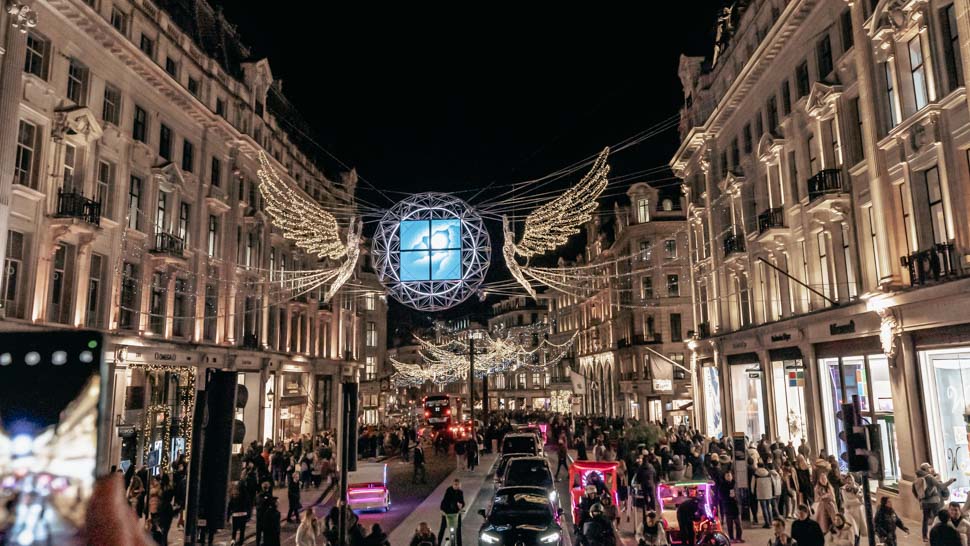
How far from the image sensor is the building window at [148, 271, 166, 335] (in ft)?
87.7

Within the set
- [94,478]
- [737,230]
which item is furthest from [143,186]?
[94,478]

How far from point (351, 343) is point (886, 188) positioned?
42.3 m

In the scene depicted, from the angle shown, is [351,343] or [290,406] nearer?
[290,406]

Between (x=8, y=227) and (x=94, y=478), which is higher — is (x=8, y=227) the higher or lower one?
the higher one

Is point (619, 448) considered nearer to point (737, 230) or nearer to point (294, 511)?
point (737, 230)

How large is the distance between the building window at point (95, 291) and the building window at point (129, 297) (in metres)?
1.06

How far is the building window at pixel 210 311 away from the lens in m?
30.7

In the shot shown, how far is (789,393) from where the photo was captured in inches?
986

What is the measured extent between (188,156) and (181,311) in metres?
7.34

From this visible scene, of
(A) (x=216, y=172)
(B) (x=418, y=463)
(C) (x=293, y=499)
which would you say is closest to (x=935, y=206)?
(C) (x=293, y=499)

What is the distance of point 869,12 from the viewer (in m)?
17.8

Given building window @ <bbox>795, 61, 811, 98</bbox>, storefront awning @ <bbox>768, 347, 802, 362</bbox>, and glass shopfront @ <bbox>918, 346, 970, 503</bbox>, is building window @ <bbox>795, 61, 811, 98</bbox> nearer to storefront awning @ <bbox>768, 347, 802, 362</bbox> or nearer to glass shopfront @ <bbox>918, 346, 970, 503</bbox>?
storefront awning @ <bbox>768, 347, 802, 362</bbox>

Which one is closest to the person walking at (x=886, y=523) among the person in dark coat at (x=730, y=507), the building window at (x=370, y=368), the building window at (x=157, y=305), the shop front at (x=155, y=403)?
the person in dark coat at (x=730, y=507)

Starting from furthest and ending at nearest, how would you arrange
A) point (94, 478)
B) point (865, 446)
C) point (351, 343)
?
point (351, 343)
point (865, 446)
point (94, 478)
